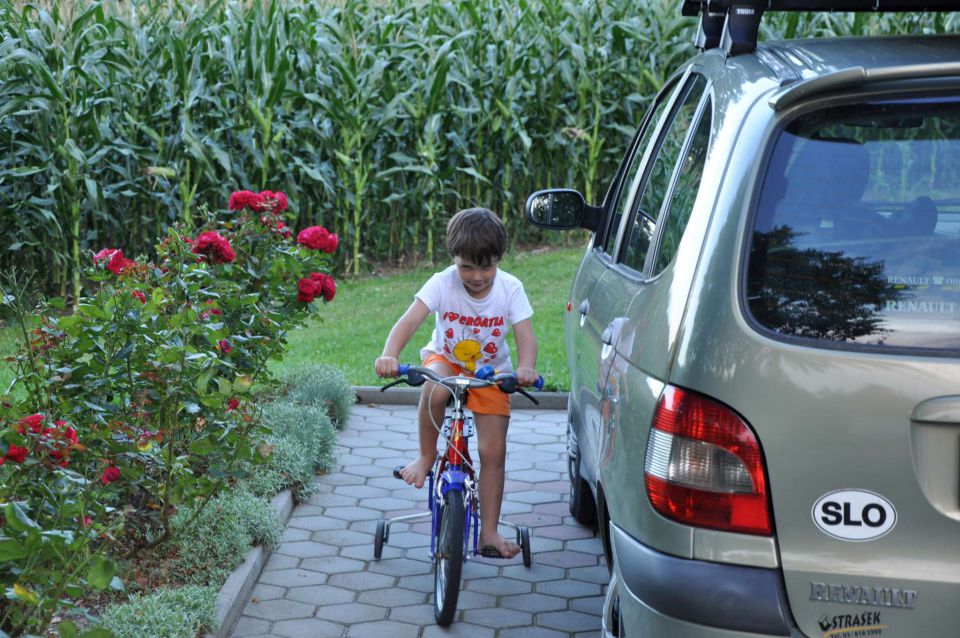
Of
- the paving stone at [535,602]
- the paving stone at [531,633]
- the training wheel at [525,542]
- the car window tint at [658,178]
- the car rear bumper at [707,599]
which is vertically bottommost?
the paving stone at [535,602]

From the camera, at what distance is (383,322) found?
978 cm

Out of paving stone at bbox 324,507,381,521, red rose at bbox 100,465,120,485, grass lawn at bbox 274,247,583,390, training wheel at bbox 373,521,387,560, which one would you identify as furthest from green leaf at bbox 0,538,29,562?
grass lawn at bbox 274,247,583,390

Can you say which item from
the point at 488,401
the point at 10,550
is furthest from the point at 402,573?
the point at 10,550

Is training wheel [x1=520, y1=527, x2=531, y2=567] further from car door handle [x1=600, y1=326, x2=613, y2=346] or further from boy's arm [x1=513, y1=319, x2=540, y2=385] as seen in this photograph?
car door handle [x1=600, y1=326, x2=613, y2=346]

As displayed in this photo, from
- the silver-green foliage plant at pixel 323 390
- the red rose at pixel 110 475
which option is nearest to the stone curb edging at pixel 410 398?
the silver-green foliage plant at pixel 323 390

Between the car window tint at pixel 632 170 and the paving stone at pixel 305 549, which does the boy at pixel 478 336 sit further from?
the paving stone at pixel 305 549

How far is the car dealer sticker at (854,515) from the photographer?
2.33 metres

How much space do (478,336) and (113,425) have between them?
4.69ft

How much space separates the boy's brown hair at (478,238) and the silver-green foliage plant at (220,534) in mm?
1366

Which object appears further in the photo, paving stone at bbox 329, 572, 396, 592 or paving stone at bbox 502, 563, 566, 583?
A: paving stone at bbox 502, 563, 566, 583

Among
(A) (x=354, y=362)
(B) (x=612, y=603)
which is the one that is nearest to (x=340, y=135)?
(A) (x=354, y=362)

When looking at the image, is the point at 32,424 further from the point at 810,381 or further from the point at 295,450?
the point at 295,450

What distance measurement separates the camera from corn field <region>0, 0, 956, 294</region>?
33.2 feet

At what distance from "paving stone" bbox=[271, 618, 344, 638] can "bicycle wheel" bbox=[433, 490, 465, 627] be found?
0.38m
